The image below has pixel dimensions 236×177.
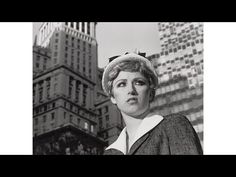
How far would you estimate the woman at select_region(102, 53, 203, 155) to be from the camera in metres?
13.7

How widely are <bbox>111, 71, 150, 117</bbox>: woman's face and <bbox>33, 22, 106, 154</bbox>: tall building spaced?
1.81 metres

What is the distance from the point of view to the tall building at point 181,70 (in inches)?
638

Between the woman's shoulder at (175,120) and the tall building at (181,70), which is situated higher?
the tall building at (181,70)

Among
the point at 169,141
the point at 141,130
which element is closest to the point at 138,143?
the point at 141,130

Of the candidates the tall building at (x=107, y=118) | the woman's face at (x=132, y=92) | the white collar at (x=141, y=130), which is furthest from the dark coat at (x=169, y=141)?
the tall building at (x=107, y=118)

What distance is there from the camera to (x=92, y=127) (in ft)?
54.5

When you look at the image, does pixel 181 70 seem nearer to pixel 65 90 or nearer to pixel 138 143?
pixel 65 90

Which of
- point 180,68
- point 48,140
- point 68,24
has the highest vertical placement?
point 68,24

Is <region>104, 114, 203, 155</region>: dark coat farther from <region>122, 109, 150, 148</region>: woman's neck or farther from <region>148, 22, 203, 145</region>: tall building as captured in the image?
<region>148, 22, 203, 145</region>: tall building

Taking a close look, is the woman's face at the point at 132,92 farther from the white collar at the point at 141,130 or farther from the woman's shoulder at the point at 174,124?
the woman's shoulder at the point at 174,124

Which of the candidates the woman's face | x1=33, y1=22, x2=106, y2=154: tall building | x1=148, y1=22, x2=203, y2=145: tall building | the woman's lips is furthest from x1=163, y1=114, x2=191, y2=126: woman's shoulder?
x1=33, y1=22, x2=106, y2=154: tall building
